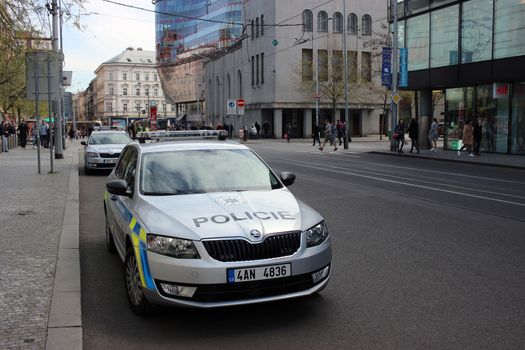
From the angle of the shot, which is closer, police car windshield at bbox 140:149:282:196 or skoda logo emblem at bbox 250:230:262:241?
skoda logo emblem at bbox 250:230:262:241

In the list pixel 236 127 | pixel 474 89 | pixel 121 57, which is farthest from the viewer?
pixel 121 57

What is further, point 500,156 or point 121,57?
point 121,57

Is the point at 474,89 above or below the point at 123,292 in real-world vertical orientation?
above

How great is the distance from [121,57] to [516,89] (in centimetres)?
13500

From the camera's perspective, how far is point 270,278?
14.9 ft

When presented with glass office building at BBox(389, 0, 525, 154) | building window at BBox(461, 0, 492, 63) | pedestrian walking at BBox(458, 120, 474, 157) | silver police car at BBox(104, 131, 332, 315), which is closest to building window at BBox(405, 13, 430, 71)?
glass office building at BBox(389, 0, 525, 154)

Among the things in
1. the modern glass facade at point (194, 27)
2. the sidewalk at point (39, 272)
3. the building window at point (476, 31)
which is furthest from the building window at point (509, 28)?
the modern glass facade at point (194, 27)

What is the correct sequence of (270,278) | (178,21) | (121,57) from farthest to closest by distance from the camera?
(121,57) < (178,21) < (270,278)

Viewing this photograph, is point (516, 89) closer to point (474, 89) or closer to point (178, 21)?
point (474, 89)

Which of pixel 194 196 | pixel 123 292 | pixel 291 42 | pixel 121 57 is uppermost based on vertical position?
pixel 121 57

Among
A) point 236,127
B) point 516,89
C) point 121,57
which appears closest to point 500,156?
point 516,89

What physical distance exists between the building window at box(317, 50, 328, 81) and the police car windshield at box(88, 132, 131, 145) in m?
37.0

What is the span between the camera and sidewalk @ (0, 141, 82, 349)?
14.5ft

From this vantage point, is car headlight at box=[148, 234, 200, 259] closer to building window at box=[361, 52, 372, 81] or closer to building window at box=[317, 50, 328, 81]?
building window at box=[317, 50, 328, 81]
